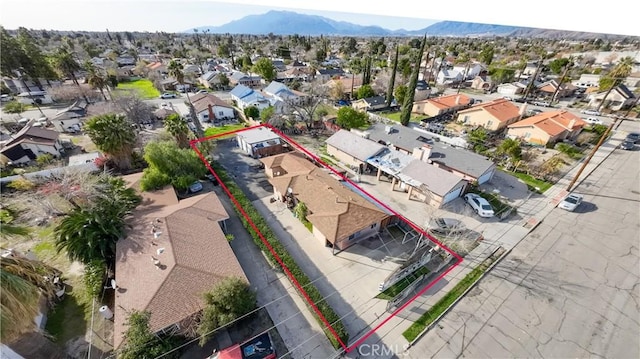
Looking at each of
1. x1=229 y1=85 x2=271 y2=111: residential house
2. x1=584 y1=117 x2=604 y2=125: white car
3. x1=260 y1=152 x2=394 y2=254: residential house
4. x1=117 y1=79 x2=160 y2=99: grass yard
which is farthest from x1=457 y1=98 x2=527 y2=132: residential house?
x1=117 y1=79 x2=160 y2=99: grass yard

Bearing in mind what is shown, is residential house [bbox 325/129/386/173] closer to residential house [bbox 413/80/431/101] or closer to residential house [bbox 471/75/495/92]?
residential house [bbox 413/80/431/101]

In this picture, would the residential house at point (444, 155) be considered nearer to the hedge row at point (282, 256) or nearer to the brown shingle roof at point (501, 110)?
the brown shingle roof at point (501, 110)

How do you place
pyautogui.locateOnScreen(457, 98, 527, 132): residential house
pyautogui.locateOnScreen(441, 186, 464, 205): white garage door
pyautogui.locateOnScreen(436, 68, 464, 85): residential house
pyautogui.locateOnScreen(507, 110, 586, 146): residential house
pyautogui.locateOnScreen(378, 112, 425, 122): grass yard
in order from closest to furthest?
Result: pyautogui.locateOnScreen(441, 186, 464, 205): white garage door → pyautogui.locateOnScreen(507, 110, 586, 146): residential house → pyautogui.locateOnScreen(457, 98, 527, 132): residential house → pyautogui.locateOnScreen(378, 112, 425, 122): grass yard → pyautogui.locateOnScreen(436, 68, 464, 85): residential house

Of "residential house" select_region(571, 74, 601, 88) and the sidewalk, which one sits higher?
"residential house" select_region(571, 74, 601, 88)

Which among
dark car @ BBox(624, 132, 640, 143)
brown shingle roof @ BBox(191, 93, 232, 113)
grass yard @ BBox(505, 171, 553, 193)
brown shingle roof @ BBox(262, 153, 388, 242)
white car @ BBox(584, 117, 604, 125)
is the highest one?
brown shingle roof @ BBox(191, 93, 232, 113)

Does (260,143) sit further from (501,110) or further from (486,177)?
(501,110)

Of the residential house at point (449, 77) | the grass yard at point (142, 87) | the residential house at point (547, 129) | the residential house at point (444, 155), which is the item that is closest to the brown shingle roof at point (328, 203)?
the residential house at point (444, 155)
